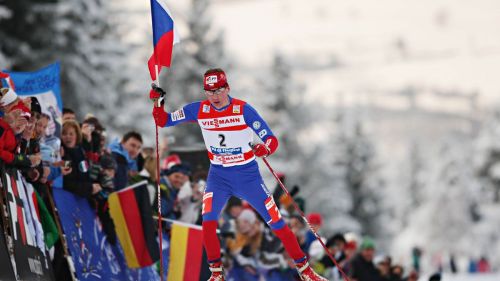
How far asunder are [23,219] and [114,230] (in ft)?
7.06

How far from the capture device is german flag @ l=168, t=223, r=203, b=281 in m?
10.0

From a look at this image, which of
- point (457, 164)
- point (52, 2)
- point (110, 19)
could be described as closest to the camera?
point (52, 2)

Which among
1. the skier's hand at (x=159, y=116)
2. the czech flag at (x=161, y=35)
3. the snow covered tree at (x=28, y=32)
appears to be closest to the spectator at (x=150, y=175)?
the czech flag at (x=161, y=35)

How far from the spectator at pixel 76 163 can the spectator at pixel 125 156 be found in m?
0.81

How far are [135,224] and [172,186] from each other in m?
1.19

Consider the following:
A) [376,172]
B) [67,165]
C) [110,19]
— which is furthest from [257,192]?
[376,172]

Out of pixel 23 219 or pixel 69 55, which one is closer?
pixel 23 219

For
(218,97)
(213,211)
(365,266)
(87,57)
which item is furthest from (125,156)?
(87,57)

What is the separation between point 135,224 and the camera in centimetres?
1044

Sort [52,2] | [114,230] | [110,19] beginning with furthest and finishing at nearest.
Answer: [110,19]
[52,2]
[114,230]

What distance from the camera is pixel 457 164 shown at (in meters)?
68.2

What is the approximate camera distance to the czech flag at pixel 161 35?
9609 millimetres

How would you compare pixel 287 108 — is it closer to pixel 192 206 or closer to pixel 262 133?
pixel 192 206

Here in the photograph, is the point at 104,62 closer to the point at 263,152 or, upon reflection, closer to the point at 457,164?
the point at 263,152
